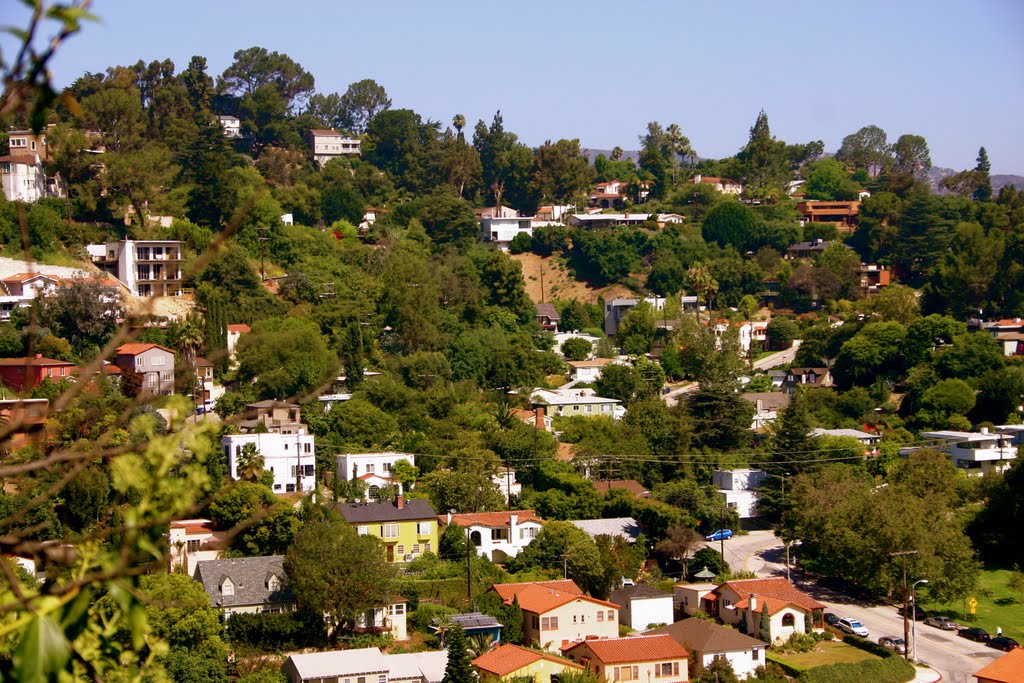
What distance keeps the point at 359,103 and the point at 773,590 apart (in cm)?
4530

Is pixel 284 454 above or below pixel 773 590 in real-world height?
above

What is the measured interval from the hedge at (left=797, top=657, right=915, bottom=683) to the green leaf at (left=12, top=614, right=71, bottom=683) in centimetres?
1670

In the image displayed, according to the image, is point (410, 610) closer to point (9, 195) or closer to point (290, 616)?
point (290, 616)

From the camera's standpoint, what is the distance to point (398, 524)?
2141 centimetres

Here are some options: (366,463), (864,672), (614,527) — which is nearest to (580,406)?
(614,527)

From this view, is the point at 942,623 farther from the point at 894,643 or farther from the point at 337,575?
the point at 337,575

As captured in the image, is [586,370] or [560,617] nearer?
[560,617]

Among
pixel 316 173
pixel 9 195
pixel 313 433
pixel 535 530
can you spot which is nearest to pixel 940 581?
pixel 535 530

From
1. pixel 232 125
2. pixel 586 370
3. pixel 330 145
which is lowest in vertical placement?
pixel 586 370

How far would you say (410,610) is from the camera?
1922 centimetres

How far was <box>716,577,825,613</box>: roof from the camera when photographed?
1983cm

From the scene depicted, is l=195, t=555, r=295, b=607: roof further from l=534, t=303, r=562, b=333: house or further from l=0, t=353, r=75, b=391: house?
l=534, t=303, r=562, b=333: house

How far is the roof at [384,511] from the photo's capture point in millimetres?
21219

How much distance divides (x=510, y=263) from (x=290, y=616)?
20344mm
